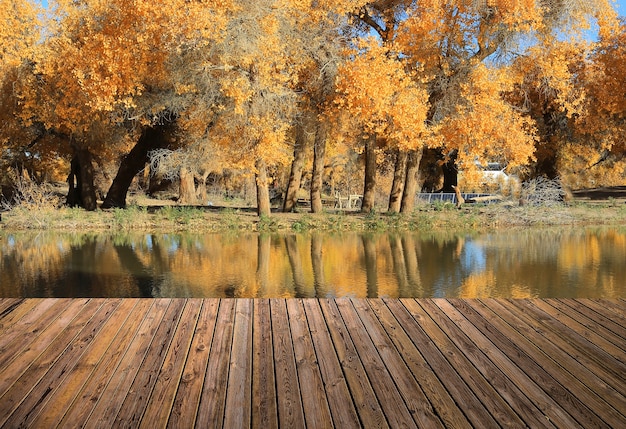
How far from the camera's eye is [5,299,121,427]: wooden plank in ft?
13.8

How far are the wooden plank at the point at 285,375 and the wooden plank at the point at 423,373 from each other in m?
0.86

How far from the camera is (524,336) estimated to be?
611 cm

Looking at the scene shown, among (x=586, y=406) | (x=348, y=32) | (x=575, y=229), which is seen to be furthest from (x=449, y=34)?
(x=586, y=406)

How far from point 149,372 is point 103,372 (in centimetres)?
34

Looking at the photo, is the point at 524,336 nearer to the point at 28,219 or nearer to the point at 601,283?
the point at 601,283

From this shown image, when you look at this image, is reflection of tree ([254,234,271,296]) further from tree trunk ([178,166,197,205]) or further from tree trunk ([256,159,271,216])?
tree trunk ([178,166,197,205])

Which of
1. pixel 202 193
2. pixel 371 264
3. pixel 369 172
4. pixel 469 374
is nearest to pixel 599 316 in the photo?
pixel 469 374

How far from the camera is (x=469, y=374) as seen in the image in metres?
4.97

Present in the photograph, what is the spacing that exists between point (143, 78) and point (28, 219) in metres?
6.11

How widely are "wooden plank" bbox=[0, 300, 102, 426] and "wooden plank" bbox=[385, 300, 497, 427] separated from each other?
2829 mm

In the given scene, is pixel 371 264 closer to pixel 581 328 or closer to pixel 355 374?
pixel 581 328

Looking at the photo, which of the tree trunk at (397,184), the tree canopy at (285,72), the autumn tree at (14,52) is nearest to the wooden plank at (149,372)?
the tree canopy at (285,72)

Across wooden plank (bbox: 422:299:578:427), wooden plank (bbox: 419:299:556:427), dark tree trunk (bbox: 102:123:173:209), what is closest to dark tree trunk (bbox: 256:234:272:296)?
wooden plank (bbox: 419:299:556:427)

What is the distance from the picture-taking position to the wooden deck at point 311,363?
13.8 feet
